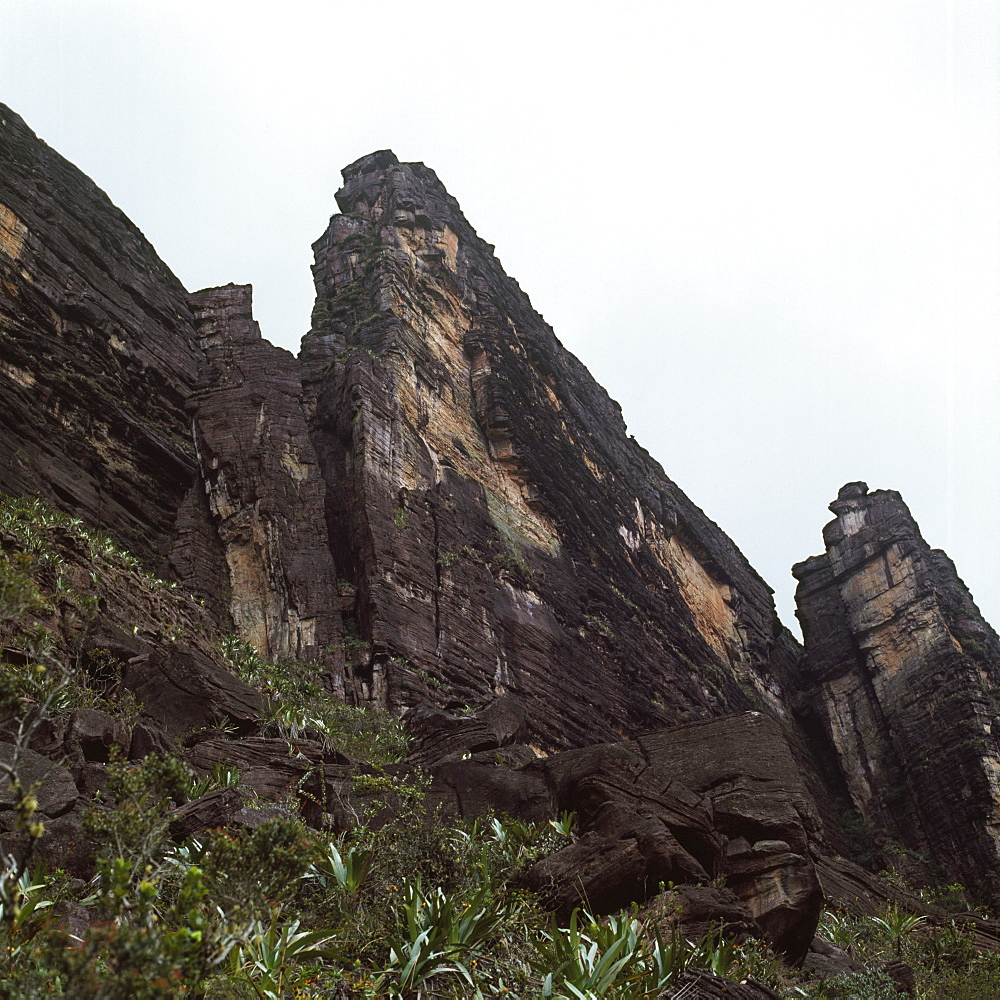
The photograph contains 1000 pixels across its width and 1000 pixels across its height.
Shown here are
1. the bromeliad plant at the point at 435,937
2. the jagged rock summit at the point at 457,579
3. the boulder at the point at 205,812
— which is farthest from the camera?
the jagged rock summit at the point at 457,579

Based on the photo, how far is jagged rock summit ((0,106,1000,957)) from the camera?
44.5 feet

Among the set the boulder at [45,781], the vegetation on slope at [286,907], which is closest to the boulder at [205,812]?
the vegetation on slope at [286,907]

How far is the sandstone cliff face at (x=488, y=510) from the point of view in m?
25.0

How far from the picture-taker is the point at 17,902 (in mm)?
7602

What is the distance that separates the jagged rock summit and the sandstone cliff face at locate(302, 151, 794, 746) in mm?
147

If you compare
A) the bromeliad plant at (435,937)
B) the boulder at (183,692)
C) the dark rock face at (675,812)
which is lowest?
the bromeliad plant at (435,937)

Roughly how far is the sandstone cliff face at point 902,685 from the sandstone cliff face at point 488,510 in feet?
11.3

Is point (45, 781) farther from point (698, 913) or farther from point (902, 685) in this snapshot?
point (902, 685)

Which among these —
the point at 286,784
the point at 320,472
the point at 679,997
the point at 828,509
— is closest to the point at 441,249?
the point at 320,472

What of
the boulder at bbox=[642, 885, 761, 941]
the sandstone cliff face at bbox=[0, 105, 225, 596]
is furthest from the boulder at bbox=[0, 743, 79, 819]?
the sandstone cliff face at bbox=[0, 105, 225, 596]

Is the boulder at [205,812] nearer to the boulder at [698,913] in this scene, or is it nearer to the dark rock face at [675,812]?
the dark rock face at [675,812]

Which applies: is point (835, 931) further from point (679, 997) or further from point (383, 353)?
point (383, 353)

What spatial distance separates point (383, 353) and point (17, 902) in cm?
2532

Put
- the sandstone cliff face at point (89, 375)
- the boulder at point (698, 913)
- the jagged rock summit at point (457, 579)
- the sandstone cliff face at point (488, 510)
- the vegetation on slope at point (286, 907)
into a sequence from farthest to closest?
1. the sandstone cliff face at point (488, 510)
2. the sandstone cliff face at point (89, 375)
3. the jagged rock summit at point (457, 579)
4. the boulder at point (698, 913)
5. the vegetation on slope at point (286, 907)
